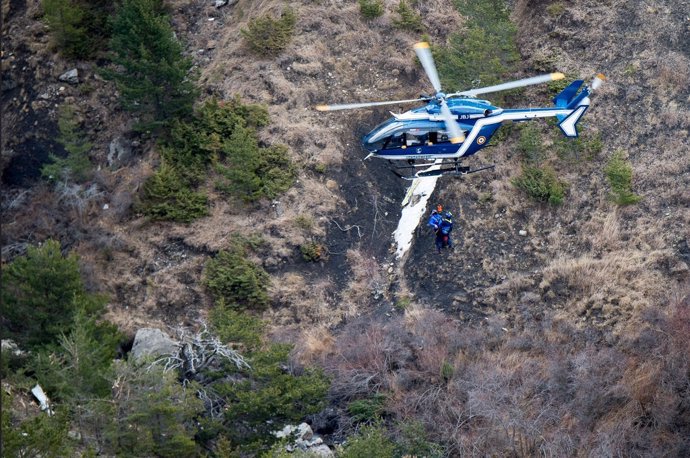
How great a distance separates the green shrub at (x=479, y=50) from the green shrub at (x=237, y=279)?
791 cm

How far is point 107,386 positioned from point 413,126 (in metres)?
9.84

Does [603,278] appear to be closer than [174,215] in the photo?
Yes

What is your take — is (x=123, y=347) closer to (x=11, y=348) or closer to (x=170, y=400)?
(x=11, y=348)

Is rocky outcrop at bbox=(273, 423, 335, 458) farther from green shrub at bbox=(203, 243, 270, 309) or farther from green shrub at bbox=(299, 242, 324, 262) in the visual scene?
green shrub at bbox=(299, 242, 324, 262)

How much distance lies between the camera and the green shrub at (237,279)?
104 feet

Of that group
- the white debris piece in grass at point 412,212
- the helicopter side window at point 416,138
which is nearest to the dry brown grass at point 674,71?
the white debris piece in grass at point 412,212

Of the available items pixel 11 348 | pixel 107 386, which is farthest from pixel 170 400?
pixel 11 348

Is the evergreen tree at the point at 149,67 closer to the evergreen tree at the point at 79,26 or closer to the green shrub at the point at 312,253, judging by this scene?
the evergreen tree at the point at 79,26

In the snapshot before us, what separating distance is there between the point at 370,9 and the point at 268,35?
3.58 m

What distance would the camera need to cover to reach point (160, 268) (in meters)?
33.1

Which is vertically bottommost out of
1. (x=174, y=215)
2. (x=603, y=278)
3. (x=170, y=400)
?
(x=603, y=278)

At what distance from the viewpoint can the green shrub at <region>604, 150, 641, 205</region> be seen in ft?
102

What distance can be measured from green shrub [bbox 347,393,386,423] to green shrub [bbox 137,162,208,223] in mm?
8866

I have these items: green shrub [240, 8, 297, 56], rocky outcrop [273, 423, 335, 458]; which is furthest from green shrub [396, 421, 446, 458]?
green shrub [240, 8, 297, 56]
